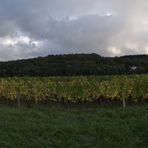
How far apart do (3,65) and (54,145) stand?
879 inches

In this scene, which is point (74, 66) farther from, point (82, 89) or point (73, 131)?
point (73, 131)

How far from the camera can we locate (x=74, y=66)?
3256 cm

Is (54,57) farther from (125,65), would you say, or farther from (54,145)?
(54,145)

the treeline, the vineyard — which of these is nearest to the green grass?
the vineyard

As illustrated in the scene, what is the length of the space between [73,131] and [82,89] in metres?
10.4

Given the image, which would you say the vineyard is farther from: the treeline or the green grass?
the green grass

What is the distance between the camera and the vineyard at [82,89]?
2306 cm

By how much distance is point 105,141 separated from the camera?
12086 mm

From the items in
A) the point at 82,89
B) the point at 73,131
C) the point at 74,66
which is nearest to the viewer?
the point at 73,131

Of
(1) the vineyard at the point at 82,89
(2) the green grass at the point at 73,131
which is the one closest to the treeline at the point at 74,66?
(1) the vineyard at the point at 82,89

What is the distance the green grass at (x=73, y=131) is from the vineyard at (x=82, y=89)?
7.30 m

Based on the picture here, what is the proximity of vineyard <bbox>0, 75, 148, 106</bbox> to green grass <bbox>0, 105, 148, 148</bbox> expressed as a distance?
7295 mm

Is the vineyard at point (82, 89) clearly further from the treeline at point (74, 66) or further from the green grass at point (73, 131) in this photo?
the green grass at point (73, 131)

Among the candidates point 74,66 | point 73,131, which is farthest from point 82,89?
point 73,131
